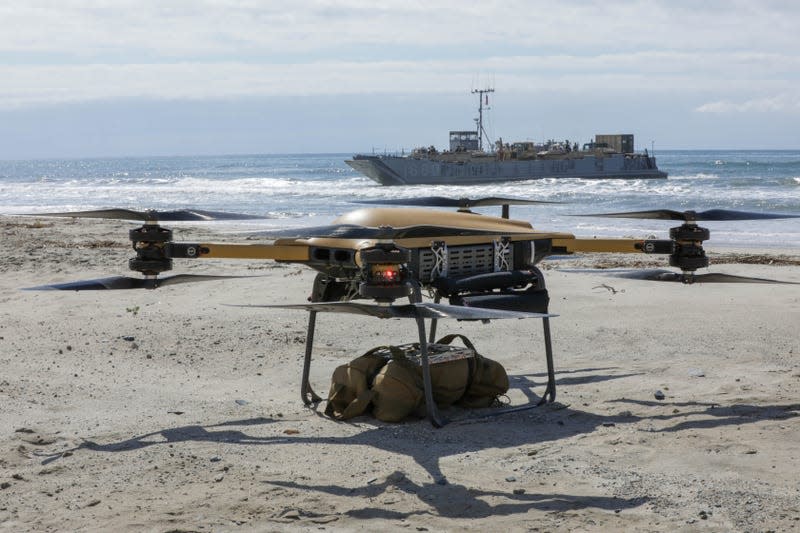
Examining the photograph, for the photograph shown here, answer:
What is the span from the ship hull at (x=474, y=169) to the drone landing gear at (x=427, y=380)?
4836 cm

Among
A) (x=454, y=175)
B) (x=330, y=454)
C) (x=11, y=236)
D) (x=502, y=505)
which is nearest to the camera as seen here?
(x=502, y=505)

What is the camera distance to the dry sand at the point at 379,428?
5.43 metres

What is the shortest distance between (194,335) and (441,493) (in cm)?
540

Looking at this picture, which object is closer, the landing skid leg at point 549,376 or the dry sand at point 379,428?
the dry sand at point 379,428

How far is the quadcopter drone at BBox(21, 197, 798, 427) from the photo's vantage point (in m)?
6.46

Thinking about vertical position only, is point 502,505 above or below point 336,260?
below

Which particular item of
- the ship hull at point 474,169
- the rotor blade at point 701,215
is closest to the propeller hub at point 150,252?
the rotor blade at point 701,215

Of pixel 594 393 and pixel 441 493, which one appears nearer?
pixel 441 493

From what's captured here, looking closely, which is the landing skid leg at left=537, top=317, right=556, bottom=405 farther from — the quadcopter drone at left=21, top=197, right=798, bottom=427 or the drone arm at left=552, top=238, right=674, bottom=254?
the drone arm at left=552, top=238, right=674, bottom=254

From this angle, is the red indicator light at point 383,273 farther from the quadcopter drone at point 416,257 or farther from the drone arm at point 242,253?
the drone arm at point 242,253

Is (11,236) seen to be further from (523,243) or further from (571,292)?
(523,243)

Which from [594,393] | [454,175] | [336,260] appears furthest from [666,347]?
[454,175]

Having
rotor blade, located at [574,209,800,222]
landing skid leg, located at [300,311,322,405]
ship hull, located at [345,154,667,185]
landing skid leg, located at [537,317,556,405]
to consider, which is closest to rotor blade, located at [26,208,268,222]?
landing skid leg, located at [300,311,322,405]

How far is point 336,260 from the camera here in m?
7.00
